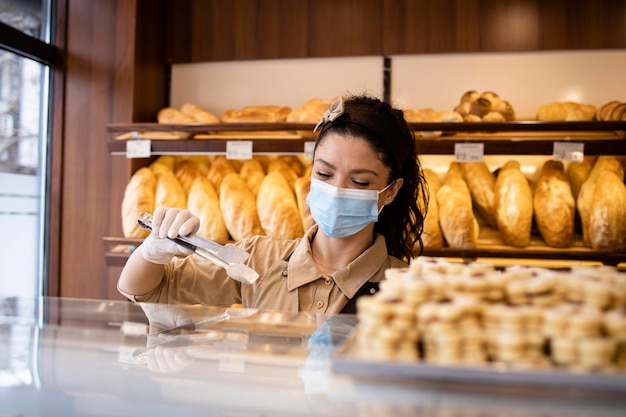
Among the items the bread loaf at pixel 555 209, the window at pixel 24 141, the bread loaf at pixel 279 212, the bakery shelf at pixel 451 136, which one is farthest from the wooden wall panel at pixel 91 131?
the bread loaf at pixel 555 209

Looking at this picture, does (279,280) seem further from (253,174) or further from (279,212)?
(253,174)

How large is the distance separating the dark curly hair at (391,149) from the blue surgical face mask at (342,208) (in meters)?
0.13

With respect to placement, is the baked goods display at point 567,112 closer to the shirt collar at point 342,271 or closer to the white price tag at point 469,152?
the white price tag at point 469,152

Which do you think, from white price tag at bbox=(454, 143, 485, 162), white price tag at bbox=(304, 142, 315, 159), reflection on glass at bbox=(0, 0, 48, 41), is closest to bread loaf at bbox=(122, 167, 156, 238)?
white price tag at bbox=(304, 142, 315, 159)

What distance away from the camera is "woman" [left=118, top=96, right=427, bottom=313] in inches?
67.1

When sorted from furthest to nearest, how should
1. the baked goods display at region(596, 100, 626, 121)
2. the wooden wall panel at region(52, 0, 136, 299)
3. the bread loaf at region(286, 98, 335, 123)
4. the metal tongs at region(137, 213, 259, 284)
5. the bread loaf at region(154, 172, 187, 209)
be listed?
1. the wooden wall panel at region(52, 0, 136, 299)
2. the bread loaf at region(154, 172, 187, 209)
3. the bread loaf at region(286, 98, 335, 123)
4. the baked goods display at region(596, 100, 626, 121)
5. the metal tongs at region(137, 213, 259, 284)

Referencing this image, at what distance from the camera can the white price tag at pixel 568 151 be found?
2619 mm

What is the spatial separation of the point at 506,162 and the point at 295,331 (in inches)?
89.0

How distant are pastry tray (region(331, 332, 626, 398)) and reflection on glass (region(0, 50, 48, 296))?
2923 millimetres

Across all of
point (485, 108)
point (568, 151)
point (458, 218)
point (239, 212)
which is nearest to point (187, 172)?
point (239, 212)

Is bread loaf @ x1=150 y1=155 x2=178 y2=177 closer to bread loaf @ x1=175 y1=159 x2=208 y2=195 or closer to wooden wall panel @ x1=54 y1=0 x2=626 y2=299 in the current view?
bread loaf @ x1=175 y1=159 x2=208 y2=195

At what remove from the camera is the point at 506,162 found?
309 centimetres

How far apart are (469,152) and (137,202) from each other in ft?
5.16

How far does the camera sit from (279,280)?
5.99ft
